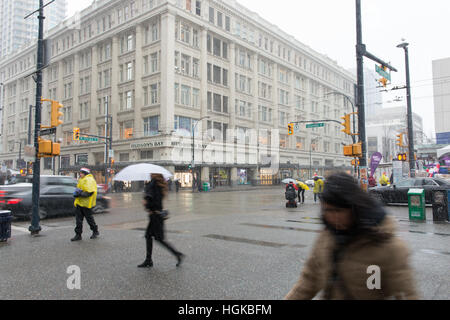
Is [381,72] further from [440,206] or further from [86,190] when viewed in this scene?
[86,190]

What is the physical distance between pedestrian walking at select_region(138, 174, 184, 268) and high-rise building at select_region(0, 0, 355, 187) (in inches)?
1310

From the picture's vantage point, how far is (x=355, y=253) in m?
2.23

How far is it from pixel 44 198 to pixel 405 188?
1650cm

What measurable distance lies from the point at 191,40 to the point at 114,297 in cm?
4415

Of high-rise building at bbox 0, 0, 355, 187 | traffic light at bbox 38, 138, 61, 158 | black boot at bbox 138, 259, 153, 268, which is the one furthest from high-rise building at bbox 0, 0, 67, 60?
black boot at bbox 138, 259, 153, 268

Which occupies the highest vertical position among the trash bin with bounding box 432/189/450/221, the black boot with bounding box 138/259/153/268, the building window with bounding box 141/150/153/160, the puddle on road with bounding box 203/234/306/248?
the building window with bounding box 141/150/153/160

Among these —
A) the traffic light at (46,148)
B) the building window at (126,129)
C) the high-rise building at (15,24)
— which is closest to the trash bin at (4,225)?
the traffic light at (46,148)

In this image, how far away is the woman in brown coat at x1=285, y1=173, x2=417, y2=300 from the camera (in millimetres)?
2107

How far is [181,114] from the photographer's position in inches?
1677

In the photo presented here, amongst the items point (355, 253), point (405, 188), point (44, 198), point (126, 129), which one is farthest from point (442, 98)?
point (355, 253)

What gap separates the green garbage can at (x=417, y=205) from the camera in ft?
39.1

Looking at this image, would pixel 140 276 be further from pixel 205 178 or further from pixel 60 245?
pixel 205 178

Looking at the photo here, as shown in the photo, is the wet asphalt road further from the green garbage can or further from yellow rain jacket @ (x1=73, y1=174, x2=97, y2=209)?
the green garbage can
